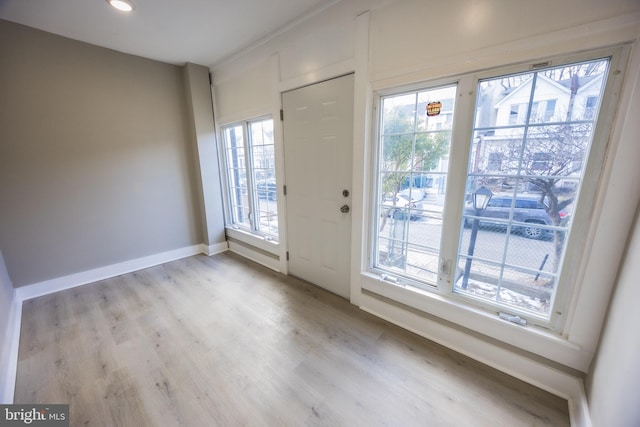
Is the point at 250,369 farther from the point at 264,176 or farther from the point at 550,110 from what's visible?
the point at 550,110

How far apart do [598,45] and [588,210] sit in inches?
29.8

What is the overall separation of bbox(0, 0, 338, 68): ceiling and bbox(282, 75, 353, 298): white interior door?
24.2 inches

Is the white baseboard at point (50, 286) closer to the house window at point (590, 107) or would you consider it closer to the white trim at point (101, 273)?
the white trim at point (101, 273)

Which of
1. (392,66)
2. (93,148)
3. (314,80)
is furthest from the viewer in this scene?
(93,148)

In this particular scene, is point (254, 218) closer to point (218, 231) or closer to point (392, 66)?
point (218, 231)

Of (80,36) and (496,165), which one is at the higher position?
(80,36)

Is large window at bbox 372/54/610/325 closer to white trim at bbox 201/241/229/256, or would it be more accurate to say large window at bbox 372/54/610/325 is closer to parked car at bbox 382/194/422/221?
parked car at bbox 382/194/422/221

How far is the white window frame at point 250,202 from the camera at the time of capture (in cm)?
298

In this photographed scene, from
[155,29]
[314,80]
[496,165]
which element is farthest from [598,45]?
[155,29]

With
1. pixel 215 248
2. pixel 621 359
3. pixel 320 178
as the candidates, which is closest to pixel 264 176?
pixel 320 178

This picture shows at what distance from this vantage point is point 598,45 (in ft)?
3.51

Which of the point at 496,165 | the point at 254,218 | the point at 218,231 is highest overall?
the point at 496,165

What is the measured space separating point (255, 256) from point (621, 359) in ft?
10.1

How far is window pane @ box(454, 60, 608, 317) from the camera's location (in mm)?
1195
